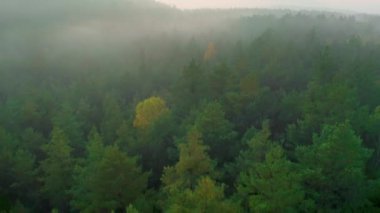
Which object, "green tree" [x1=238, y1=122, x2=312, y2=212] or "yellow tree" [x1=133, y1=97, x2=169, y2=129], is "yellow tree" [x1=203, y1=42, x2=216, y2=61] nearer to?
"yellow tree" [x1=133, y1=97, x2=169, y2=129]

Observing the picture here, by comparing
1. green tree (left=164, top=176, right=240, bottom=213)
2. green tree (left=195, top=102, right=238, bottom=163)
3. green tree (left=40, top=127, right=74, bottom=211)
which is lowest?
green tree (left=40, top=127, right=74, bottom=211)

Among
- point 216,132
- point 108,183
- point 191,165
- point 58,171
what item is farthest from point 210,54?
point 191,165

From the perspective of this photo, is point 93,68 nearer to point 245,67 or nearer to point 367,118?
point 245,67

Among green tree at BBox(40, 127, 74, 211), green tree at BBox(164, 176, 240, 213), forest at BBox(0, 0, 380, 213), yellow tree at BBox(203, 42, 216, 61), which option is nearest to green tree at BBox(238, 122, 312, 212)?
forest at BBox(0, 0, 380, 213)

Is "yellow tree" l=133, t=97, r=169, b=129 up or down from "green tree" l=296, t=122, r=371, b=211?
down

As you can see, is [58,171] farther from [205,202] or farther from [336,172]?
[336,172]

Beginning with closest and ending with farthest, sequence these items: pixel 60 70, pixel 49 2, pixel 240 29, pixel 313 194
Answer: pixel 313 194 → pixel 60 70 → pixel 240 29 → pixel 49 2

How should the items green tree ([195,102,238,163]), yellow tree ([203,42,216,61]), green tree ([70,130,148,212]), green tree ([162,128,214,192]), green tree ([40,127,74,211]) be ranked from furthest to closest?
yellow tree ([203,42,216,61]) → green tree ([40,127,74,211]) → green tree ([195,102,238,163]) → green tree ([70,130,148,212]) → green tree ([162,128,214,192])

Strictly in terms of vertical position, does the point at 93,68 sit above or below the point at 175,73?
below

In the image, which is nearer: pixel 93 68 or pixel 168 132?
pixel 168 132

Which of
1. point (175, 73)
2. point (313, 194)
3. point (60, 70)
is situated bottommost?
point (60, 70)

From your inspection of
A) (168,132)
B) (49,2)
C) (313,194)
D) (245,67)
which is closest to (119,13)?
(49,2)
